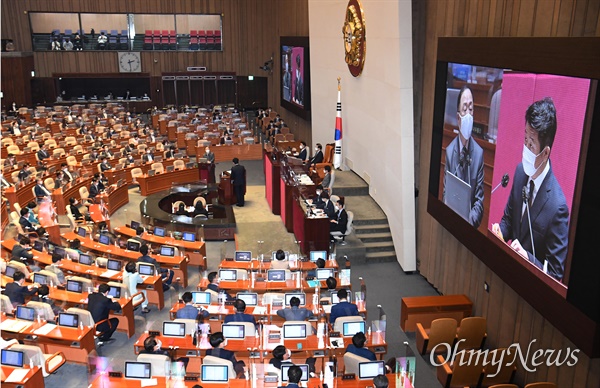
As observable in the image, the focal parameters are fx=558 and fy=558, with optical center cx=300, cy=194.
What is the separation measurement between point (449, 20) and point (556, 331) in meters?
6.19

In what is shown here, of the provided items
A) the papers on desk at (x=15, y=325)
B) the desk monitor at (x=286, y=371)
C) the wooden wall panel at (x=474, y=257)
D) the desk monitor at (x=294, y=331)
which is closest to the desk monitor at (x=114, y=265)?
the papers on desk at (x=15, y=325)

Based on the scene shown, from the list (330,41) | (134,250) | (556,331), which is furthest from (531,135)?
(330,41)

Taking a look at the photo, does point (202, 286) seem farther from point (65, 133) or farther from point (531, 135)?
point (65, 133)

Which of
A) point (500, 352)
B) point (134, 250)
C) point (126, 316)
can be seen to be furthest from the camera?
point (134, 250)

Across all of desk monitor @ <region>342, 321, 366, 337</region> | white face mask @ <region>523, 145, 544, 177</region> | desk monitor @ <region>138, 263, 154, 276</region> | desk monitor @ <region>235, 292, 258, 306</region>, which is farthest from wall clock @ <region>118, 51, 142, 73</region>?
white face mask @ <region>523, 145, 544, 177</region>

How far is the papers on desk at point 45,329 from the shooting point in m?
9.11

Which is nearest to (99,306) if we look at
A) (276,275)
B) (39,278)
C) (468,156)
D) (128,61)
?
(39,278)

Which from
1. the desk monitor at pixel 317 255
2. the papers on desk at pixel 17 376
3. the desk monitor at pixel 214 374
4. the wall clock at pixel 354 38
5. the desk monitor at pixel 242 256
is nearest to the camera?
the desk monitor at pixel 214 374

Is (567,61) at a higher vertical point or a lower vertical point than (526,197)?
higher

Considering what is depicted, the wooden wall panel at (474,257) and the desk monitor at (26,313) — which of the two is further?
the desk monitor at (26,313)

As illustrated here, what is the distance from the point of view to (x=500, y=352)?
8406mm

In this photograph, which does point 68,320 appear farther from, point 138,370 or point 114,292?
point 138,370

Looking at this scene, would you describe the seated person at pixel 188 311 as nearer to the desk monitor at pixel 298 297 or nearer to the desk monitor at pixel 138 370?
the desk monitor at pixel 298 297

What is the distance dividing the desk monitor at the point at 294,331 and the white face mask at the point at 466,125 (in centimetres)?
428
